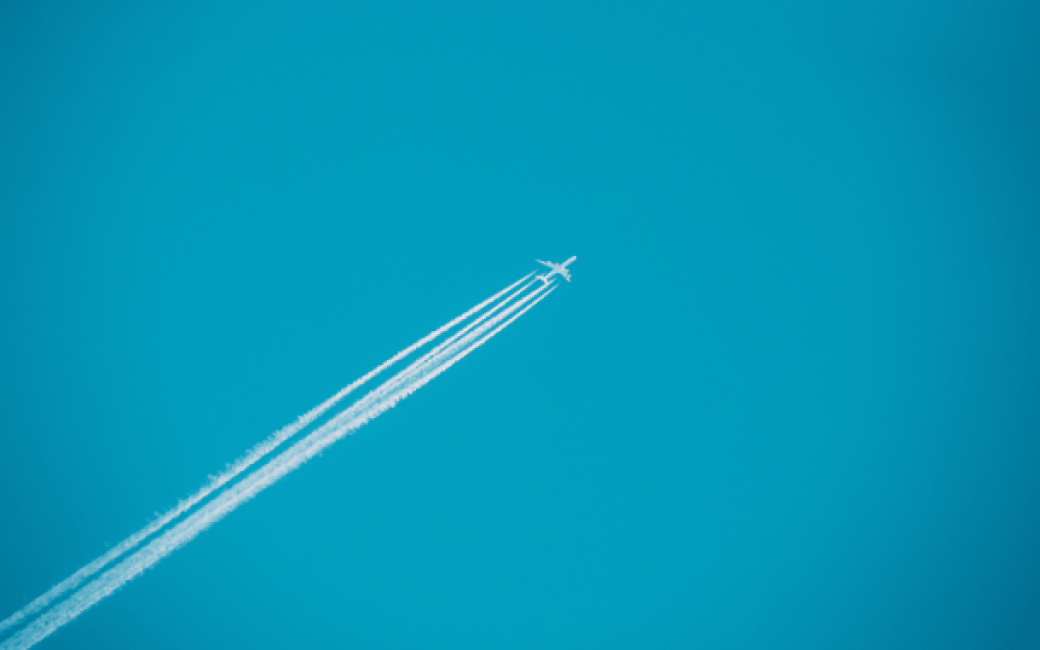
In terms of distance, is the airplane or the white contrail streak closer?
the white contrail streak

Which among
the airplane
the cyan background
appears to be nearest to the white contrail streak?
the cyan background

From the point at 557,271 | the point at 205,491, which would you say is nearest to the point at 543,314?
the point at 557,271

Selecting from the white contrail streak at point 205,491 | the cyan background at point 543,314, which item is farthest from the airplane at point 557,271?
the white contrail streak at point 205,491

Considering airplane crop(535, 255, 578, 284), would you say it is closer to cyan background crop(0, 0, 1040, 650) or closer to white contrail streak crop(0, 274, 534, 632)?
cyan background crop(0, 0, 1040, 650)

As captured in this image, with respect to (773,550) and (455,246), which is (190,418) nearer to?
(455,246)

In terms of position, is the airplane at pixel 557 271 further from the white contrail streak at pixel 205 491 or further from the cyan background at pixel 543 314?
the white contrail streak at pixel 205 491
